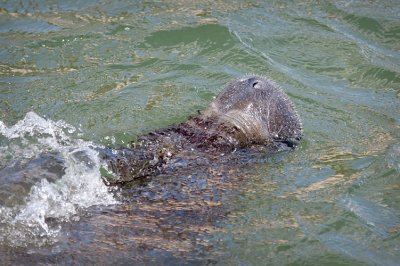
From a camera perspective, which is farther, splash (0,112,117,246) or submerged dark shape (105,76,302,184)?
submerged dark shape (105,76,302,184)

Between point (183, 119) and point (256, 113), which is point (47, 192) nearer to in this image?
point (256, 113)

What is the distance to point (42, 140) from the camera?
6176 millimetres

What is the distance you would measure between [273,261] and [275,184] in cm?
118

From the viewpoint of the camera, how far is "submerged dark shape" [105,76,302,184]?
214 inches

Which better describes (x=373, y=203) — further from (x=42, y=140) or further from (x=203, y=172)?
(x=42, y=140)

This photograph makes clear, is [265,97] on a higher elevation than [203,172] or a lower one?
higher

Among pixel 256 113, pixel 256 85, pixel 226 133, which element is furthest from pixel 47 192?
pixel 256 85

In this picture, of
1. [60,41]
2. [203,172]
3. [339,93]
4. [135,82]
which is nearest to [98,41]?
[60,41]

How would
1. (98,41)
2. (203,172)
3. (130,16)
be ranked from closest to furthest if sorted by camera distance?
(203,172), (98,41), (130,16)

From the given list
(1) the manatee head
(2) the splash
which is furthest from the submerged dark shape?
(2) the splash

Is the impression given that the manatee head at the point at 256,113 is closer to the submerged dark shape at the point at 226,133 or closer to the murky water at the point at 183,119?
the submerged dark shape at the point at 226,133

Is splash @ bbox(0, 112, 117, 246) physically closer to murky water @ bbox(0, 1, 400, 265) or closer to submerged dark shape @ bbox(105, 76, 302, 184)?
murky water @ bbox(0, 1, 400, 265)

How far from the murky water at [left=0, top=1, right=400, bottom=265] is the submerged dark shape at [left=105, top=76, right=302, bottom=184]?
17 cm

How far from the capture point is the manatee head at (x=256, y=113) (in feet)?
19.7
